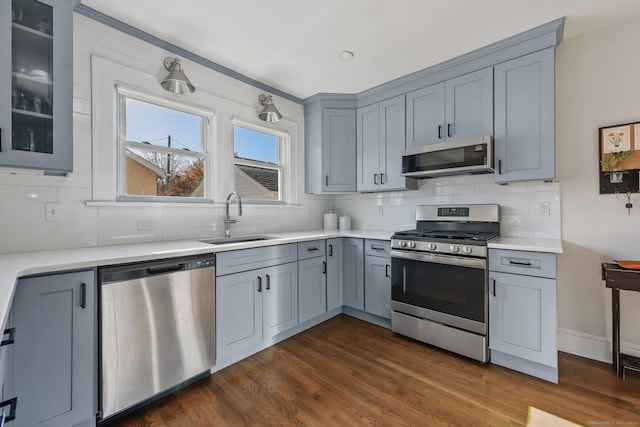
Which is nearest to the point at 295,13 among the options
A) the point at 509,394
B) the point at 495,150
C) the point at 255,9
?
the point at 255,9

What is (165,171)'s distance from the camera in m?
2.53

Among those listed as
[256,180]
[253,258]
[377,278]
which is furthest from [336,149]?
[253,258]

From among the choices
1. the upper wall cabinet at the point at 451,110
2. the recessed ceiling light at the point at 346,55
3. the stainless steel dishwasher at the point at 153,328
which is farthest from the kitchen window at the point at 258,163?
the upper wall cabinet at the point at 451,110

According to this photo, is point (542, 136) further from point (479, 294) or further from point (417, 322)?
point (417, 322)

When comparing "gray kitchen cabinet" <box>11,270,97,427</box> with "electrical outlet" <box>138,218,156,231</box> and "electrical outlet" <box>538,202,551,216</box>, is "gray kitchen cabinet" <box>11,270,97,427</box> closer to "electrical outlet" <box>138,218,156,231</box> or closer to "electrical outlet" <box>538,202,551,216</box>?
"electrical outlet" <box>138,218,156,231</box>

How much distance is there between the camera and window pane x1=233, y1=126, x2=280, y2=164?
307 centimetres

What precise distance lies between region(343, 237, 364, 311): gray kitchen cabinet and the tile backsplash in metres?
0.60

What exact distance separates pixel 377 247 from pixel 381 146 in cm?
114

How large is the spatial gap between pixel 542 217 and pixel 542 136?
0.71m

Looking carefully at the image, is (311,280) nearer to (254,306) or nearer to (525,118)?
(254,306)

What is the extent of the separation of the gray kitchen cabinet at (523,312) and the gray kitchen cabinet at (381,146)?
1.25m

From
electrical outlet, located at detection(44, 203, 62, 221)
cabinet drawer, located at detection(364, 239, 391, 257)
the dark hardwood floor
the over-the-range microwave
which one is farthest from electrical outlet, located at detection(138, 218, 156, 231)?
the over-the-range microwave

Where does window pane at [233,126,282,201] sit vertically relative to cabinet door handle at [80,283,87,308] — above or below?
above

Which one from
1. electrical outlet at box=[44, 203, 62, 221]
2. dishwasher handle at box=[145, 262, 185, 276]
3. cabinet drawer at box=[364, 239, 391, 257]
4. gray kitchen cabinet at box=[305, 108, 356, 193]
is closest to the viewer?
dishwasher handle at box=[145, 262, 185, 276]
